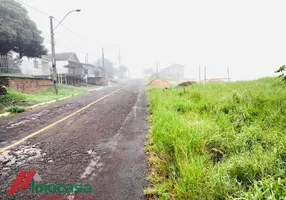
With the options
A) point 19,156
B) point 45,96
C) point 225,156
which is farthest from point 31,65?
point 225,156

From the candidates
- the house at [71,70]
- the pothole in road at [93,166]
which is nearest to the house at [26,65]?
the house at [71,70]

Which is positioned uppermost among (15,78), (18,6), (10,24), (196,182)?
(18,6)

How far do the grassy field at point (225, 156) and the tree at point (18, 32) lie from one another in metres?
23.9

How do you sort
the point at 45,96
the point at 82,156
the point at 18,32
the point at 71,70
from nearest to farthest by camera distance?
the point at 82,156
the point at 45,96
the point at 18,32
the point at 71,70

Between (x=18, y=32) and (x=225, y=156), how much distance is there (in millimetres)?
27681

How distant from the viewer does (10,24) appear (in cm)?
2370

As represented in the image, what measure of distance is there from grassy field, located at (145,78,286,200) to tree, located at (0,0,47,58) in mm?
23881

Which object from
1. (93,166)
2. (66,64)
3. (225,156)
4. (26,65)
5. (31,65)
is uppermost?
(66,64)

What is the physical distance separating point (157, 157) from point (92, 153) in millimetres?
1421

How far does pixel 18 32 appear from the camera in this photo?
82.0 feet

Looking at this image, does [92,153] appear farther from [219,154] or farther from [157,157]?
[219,154]

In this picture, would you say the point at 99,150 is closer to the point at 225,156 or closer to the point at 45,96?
the point at 225,156

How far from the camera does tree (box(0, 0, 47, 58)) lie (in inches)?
914

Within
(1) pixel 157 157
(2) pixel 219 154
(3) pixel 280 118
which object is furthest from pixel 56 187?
(3) pixel 280 118
